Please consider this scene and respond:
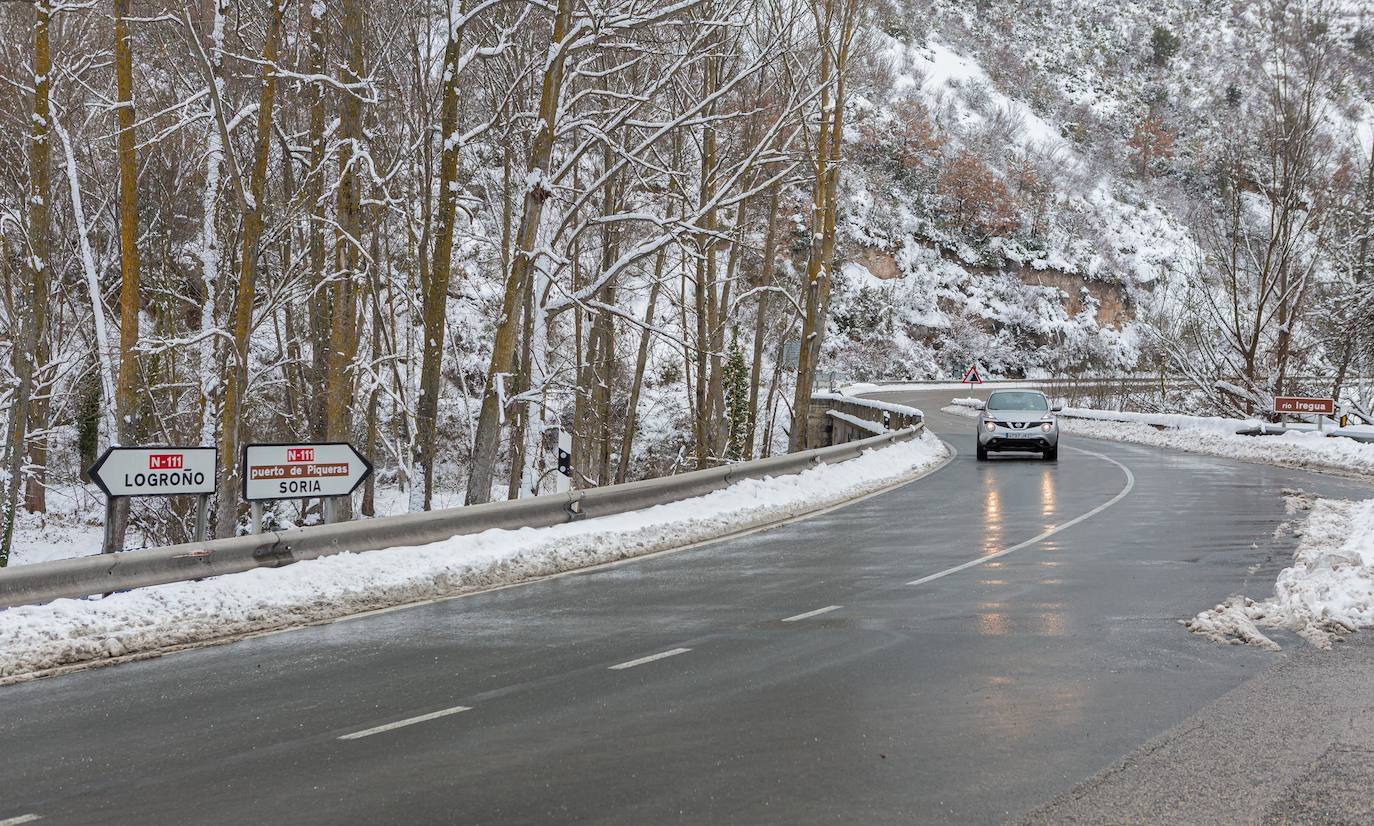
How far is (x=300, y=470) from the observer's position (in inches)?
436

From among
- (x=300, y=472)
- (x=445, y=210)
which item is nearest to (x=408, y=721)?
(x=300, y=472)

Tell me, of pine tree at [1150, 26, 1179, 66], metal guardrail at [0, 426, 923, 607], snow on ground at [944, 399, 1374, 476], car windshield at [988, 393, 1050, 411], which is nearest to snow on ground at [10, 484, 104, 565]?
metal guardrail at [0, 426, 923, 607]

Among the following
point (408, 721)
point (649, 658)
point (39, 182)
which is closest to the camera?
point (408, 721)

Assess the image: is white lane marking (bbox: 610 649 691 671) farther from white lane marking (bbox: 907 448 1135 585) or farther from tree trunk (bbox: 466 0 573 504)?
tree trunk (bbox: 466 0 573 504)

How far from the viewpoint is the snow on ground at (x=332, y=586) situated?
795 cm

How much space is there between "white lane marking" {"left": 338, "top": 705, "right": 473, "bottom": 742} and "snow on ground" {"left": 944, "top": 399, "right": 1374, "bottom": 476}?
23244mm

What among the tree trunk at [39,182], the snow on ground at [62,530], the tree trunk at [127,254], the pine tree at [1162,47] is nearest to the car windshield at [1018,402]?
the tree trunk at [127,254]

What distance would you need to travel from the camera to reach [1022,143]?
11112 centimetres

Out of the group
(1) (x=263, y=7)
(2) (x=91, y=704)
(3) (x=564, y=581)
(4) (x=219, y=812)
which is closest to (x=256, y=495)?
(3) (x=564, y=581)

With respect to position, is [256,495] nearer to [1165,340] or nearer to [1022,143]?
[1165,340]

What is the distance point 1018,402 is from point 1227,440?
8045mm

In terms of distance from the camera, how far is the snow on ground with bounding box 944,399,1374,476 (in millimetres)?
26094

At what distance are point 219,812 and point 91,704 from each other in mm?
2397

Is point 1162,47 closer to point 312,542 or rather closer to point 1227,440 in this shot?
point 1227,440
